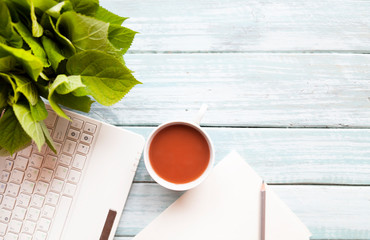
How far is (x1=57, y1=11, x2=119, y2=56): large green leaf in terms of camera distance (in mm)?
468

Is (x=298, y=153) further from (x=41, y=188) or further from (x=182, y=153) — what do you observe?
(x=41, y=188)

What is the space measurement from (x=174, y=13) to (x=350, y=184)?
53 centimetres

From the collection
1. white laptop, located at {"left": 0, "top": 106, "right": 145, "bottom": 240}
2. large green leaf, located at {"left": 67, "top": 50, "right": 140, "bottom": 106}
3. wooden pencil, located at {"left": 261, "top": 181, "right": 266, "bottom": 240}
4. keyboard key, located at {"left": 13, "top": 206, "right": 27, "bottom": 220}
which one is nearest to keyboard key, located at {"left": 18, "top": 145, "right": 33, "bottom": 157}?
white laptop, located at {"left": 0, "top": 106, "right": 145, "bottom": 240}

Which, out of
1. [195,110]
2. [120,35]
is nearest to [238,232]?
[195,110]

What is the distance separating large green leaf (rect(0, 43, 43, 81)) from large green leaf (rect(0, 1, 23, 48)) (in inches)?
1.1

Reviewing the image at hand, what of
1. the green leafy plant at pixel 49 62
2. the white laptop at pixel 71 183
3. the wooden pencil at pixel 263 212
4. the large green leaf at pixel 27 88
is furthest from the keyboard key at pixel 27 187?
the wooden pencil at pixel 263 212

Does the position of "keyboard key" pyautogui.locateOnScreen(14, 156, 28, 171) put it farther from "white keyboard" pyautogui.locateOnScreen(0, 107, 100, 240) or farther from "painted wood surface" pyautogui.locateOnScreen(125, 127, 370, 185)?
"painted wood surface" pyautogui.locateOnScreen(125, 127, 370, 185)

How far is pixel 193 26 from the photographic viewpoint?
0.71 meters

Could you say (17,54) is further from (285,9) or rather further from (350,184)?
(350,184)

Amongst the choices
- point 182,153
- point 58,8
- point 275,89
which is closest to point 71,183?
point 182,153

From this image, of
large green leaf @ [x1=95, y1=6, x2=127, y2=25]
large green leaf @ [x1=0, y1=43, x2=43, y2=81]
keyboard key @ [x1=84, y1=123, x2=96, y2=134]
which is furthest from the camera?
keyboard key @ [x1=84, y1=123, x2=96, y2=134]

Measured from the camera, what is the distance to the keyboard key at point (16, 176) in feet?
2.02

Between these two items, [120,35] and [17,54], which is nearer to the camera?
[17,54]

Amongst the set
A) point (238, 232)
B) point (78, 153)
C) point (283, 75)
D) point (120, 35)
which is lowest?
point (238, 232)
